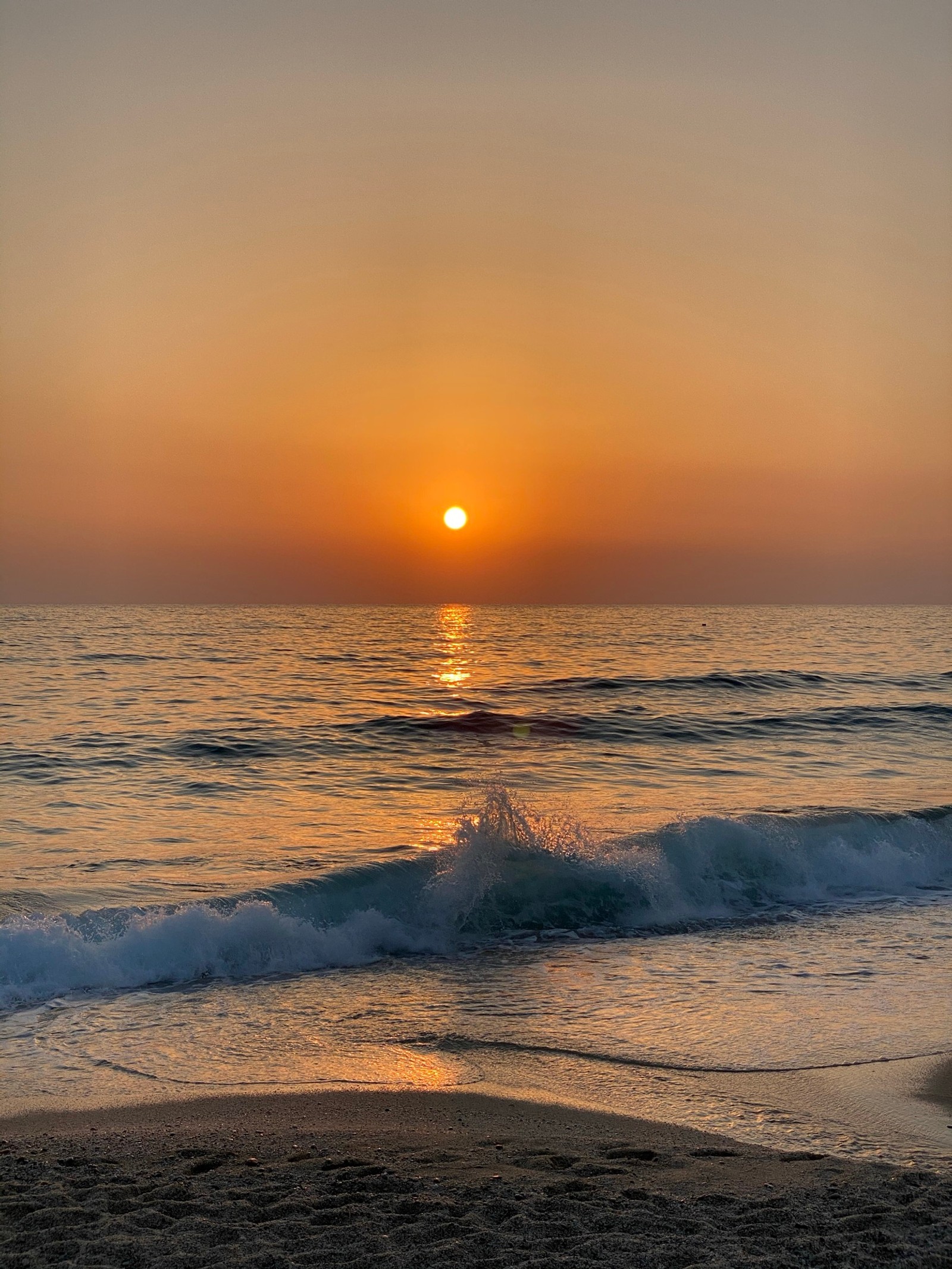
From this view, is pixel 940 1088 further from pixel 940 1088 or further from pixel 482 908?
pixel 482 908

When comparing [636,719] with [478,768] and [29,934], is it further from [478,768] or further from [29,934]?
[29,934]

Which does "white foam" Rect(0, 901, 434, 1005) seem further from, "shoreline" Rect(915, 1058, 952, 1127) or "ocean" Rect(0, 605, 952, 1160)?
"shoreline" Rect(915, 1058, 952, 1127)

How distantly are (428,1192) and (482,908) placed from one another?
658 centimetres

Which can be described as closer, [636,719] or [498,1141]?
[498,1141]

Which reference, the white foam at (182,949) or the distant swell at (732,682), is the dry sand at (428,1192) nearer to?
the white foam at (182,949)

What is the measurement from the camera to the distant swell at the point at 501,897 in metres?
9.62

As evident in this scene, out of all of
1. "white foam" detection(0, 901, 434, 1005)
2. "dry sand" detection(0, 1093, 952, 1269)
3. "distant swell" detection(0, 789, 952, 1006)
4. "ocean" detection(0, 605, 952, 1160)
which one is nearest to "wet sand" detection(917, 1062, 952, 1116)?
"ocean" detection(0, 605, 952, 1160)

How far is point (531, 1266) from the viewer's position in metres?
4.27

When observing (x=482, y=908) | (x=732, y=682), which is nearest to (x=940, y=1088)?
(x=482, y=908)

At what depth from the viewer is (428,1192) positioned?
5.14m

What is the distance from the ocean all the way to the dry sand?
433mm

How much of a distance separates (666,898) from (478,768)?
9.30 metres

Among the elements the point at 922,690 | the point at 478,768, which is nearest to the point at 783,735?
the point at 478,768

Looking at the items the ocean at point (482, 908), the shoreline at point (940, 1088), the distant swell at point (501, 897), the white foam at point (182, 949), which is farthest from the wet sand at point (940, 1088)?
the white foam at point (182, 949)
